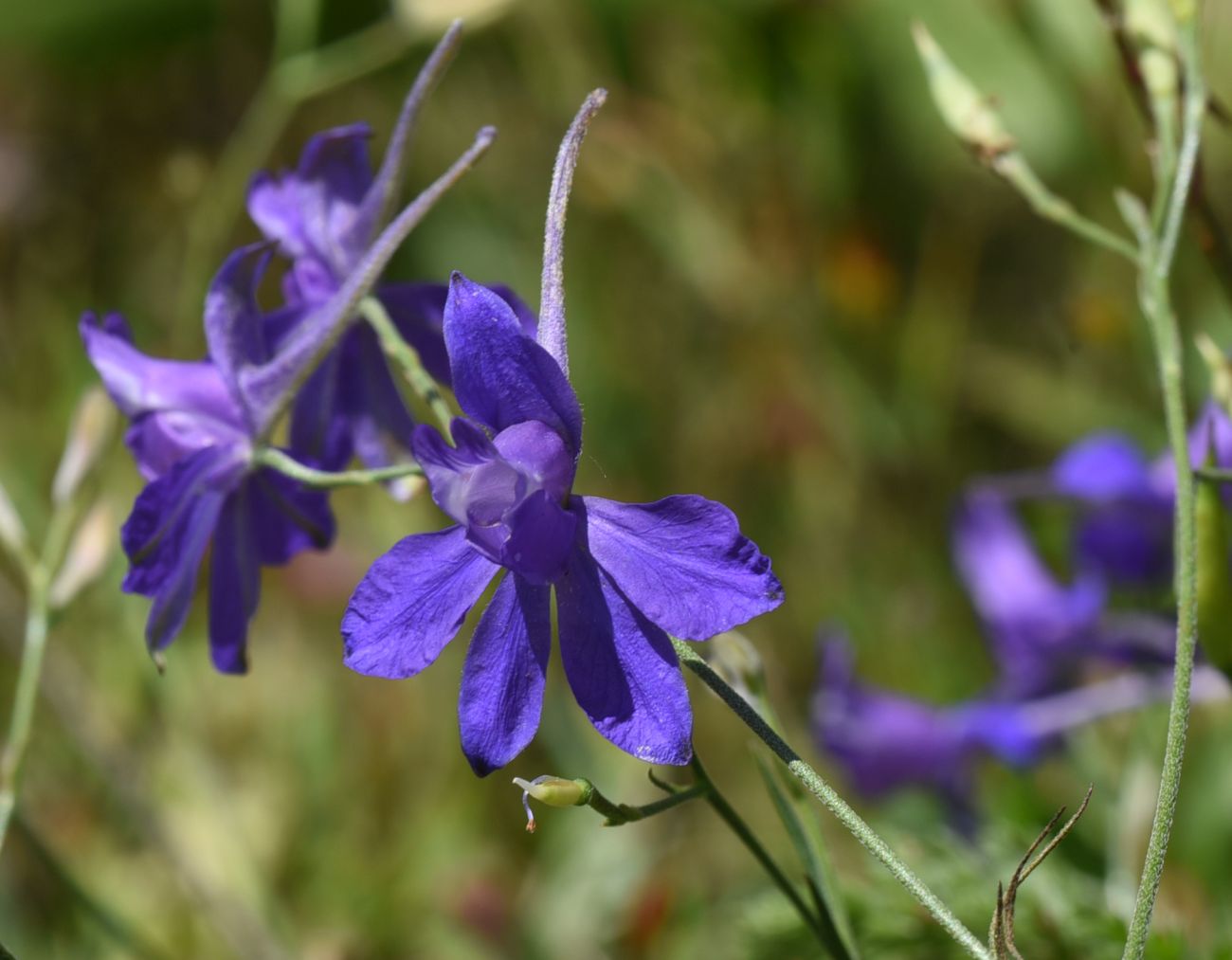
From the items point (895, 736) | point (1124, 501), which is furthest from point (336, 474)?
point (895, 736)

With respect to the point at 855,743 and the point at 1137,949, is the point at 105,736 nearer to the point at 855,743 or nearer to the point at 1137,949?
the point at 855,743

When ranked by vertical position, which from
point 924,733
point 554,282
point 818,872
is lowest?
point 924,733

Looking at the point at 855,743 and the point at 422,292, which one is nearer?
the point at 422,292

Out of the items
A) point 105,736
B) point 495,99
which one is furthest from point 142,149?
point 105,736

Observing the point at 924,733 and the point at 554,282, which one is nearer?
the point at 554,282

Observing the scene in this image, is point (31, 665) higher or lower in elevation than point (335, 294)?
lower

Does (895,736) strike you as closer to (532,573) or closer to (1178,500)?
(1178,500)
